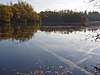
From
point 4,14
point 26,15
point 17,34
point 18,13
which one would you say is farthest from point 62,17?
point 17,34

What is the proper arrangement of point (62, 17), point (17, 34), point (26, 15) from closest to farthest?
point (17, 34), point (26, 15), point (62, 17)

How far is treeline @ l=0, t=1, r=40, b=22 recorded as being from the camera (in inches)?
2857

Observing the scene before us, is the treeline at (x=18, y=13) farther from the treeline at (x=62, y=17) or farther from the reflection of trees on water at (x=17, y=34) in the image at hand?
the reflection of trees on water at (x=17, y=34)

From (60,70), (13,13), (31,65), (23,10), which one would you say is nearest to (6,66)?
(31,65)

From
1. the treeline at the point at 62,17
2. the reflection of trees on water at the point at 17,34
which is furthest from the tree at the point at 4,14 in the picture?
the treeline at the point at 62,17

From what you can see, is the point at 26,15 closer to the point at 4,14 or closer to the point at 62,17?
the point at 4,14

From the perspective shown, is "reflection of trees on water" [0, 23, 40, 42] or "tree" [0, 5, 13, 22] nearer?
"reflection of trees on water" [0, 23, 40, 42]

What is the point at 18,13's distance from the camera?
80.6 m

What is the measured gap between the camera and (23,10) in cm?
8669

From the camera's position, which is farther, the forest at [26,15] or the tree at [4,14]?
the forest at [26,15]

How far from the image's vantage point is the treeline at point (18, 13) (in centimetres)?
7256

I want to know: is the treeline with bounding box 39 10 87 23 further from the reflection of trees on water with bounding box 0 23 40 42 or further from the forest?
the reflection of trees on water with bounding box 0 23 40 42

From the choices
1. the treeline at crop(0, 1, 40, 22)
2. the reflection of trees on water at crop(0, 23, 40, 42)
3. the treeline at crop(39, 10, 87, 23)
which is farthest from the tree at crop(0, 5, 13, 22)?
the treeline at crop(39, 10, 87, 23)

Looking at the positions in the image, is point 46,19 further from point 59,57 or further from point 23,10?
point 59,57
